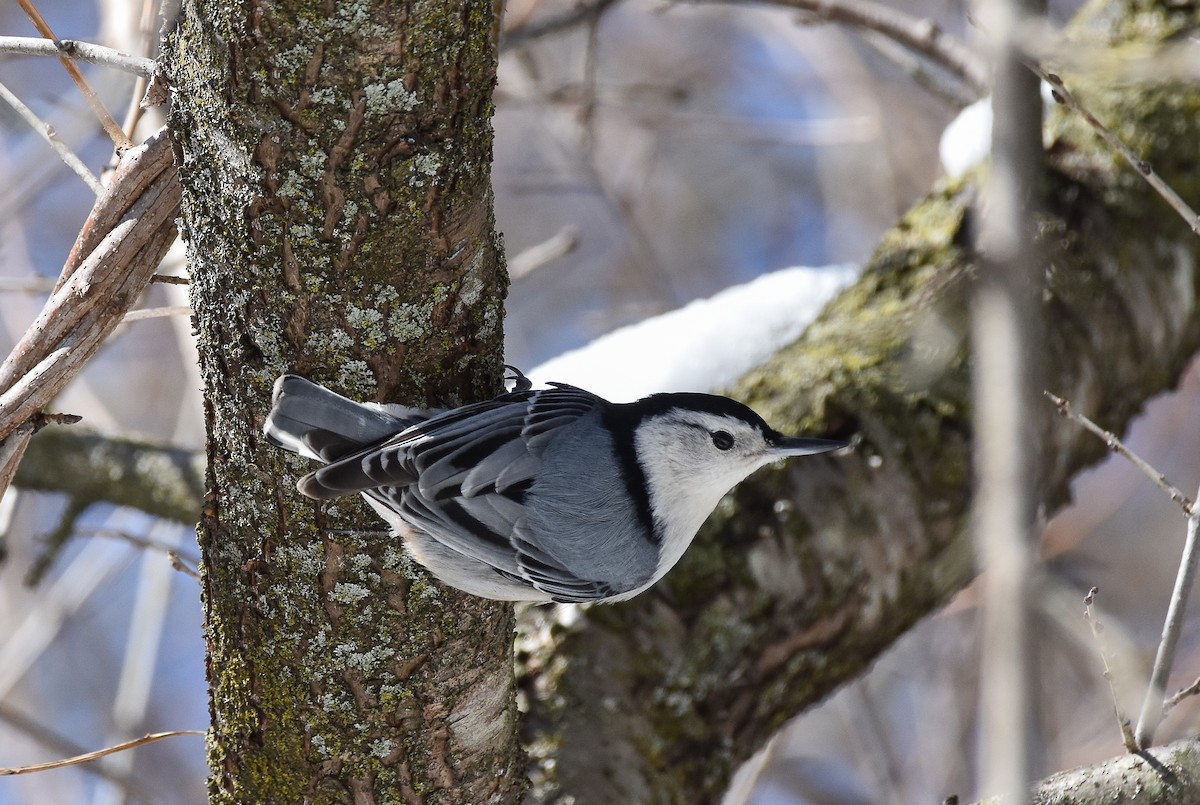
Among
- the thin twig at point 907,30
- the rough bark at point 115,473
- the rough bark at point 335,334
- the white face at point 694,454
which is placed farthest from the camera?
the thin twig at point 907,30

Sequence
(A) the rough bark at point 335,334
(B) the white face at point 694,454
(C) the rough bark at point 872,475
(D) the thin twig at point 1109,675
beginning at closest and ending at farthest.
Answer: (A) the rough bark at point 335,334 → (D) the thin twig at point 1109,675 → (B) the white face at point 694,454 → (C) the rough bark at point 872,475

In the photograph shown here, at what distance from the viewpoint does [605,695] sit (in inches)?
69.4

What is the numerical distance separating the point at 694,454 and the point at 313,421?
2.04ft

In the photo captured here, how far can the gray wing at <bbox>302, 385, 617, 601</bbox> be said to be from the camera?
1.18 metres

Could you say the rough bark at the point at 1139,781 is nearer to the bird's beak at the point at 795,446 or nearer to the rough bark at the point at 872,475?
the bird's beak at the point at 795,446

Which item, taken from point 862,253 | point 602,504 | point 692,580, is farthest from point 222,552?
point 862,253

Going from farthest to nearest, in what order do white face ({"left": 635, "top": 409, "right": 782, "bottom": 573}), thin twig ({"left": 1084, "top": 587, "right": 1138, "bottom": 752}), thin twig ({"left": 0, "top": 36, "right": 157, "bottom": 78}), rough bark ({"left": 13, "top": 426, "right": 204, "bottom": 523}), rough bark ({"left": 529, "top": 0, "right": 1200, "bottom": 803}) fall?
rough bark ({"left": 13, "top": 426, "right": 204, "bottom": 523}) → rough bark ({"left": 529, "top": 0, "right": 1200, "bottom": 803}) → white face ({"left": 635, "top": 409, "right": 782, "bottom": 573}) → thin twig ({"left": 0, "top": 36, "right": 157, "bottom": 78}) → thin twig ({"left": 1084, "top": 587, "right": 1138, "bottom": 752})

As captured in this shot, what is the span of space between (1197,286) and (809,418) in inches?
41.5

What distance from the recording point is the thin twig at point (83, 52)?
1.24 metres

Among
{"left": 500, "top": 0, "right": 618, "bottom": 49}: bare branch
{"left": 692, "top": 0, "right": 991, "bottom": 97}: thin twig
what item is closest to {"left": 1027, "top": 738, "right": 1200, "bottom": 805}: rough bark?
{"left": 692, "top": 0, "right": 991, "bottom": 97}: thin twig

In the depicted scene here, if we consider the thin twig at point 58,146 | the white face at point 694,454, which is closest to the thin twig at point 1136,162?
the white face at point 694,454

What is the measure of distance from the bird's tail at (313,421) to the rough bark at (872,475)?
0.77 m

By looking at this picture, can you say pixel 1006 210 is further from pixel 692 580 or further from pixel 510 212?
pixel 510 212

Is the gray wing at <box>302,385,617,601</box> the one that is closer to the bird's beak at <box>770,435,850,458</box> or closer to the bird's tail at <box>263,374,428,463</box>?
the bird's tail at <box>263,374,428,463</box>
